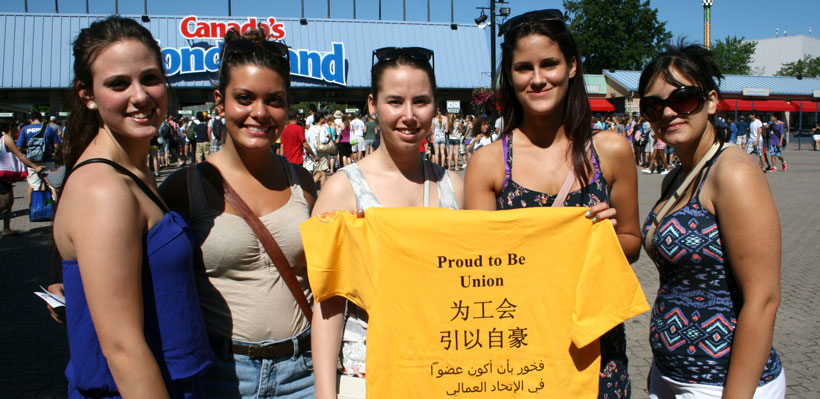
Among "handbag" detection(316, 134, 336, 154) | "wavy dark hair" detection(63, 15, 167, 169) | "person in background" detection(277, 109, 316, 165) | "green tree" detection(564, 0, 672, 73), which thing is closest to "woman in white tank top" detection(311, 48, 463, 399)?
"wavy dark hair" detection(63, 15, 167, 169)

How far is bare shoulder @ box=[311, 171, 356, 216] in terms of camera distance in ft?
7.30

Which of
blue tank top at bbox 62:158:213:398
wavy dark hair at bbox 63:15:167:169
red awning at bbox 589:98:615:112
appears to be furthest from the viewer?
Answer: red awning at bbox 589:98:615:112

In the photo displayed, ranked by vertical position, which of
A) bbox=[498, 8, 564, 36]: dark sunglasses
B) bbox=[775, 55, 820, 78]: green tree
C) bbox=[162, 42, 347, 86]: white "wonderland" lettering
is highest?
bbox=[775, 55, 820, 78]: green tree

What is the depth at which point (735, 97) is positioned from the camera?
1727 inches

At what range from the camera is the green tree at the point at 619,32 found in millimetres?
77938

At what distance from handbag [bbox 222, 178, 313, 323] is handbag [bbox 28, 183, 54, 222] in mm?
9436

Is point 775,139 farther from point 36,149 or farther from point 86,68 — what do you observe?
point 86,68

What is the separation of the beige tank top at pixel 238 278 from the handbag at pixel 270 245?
0.02 metres

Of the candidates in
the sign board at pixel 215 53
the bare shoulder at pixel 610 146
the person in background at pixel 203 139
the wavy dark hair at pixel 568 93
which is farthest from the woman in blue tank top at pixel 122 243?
the sign board at pixel 215 53

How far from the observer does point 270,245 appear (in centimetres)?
229

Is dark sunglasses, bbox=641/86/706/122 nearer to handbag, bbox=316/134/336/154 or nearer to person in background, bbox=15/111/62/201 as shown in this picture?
person in background, bbox=15/111/62/201

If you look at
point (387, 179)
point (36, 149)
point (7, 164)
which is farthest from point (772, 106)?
point (387, 179)

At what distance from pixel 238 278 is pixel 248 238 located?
17 centimetres

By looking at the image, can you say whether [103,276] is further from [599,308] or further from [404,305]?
[599,308]
